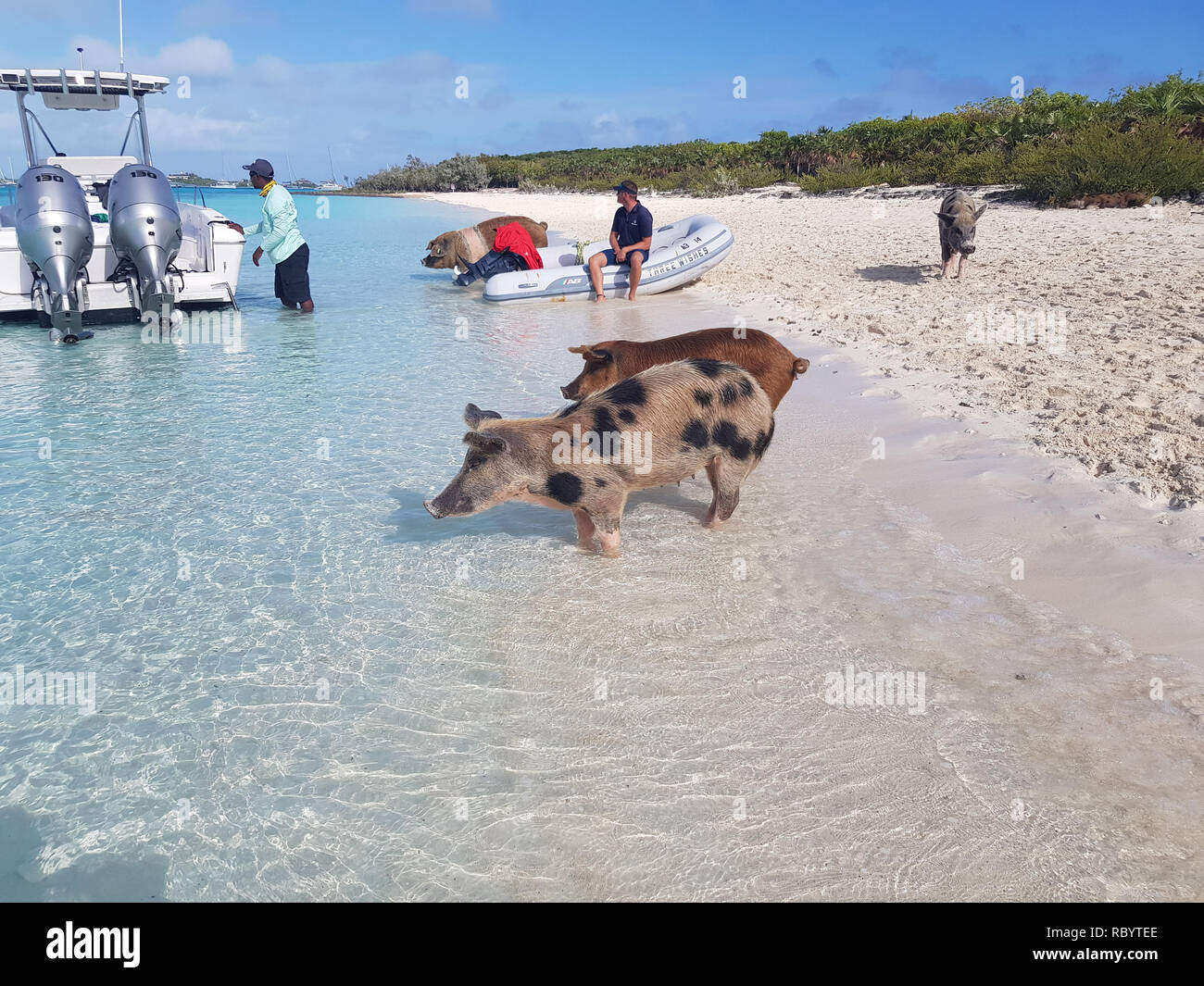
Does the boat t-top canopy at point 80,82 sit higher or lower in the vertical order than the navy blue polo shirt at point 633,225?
higher

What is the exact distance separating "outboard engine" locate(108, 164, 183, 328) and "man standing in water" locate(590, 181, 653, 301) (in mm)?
6662

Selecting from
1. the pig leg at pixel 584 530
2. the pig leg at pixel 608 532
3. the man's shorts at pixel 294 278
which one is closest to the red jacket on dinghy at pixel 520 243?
the man's shorts at pixel 294 278

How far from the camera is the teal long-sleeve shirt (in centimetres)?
1308

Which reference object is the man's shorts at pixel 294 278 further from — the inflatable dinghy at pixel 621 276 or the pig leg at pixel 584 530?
the pig leg at pixel 584 530

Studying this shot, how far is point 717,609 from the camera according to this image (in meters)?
4.73

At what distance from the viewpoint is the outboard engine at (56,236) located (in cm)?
1116

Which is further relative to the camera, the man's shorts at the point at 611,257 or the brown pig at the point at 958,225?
the man's shorts at the point at 611,257

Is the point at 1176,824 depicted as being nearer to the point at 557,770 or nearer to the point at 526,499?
the point at 557,770

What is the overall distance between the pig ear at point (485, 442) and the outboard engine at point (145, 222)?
31.2 ft

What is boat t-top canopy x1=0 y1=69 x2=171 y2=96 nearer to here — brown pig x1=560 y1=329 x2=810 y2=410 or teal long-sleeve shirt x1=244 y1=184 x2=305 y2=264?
teal long-sleeve shirt x1=244 y1=184 x2=305 y2=264

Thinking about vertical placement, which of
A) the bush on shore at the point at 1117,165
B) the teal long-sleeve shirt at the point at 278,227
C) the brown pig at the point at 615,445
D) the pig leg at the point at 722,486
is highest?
the bush on shore at the point at 1117,165

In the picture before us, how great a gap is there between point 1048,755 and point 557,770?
2.03 metres

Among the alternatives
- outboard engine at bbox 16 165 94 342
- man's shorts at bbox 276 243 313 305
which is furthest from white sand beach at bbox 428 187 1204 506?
outboard engine at bbox 16 165 94 342

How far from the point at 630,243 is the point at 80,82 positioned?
910 cm
